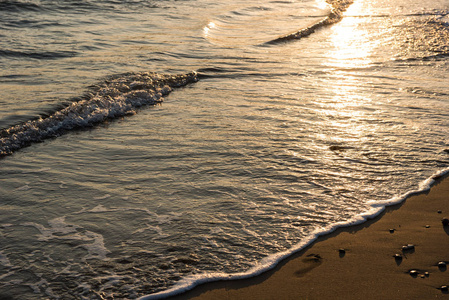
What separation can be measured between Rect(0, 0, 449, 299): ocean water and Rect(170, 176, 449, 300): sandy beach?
13cm

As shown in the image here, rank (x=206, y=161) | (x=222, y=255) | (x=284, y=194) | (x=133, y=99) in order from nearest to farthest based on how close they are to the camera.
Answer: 1. (x=222, y=255)
2. (x=284, y=194)
3. (x=206, y=161)
4. (x=133, y=99)

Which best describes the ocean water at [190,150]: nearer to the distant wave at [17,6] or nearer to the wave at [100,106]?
the wave at [100,106]

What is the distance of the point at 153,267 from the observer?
3527mm

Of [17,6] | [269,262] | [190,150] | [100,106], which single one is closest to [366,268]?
[269,262]

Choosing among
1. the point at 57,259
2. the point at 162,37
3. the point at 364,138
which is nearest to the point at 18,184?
the point at 57,259

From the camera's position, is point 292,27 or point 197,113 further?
point 292,27

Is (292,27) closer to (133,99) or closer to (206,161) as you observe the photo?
(133,99)

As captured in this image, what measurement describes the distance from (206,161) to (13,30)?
928 cm

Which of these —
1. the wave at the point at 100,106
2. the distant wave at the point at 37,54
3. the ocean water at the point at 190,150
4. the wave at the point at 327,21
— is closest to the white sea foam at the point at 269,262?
the ocean water at the point at 190,150

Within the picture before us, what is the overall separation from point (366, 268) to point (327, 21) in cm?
1340

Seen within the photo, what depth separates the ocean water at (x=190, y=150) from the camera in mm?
3666

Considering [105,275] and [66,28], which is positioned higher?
[66,28]

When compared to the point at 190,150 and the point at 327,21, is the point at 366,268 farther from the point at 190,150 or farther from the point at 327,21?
the point at 327,21

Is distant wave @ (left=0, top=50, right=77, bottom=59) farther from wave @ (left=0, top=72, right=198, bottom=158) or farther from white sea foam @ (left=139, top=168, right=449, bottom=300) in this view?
white sea foam @ (left=139, top=168, right=449, bottom=300)
